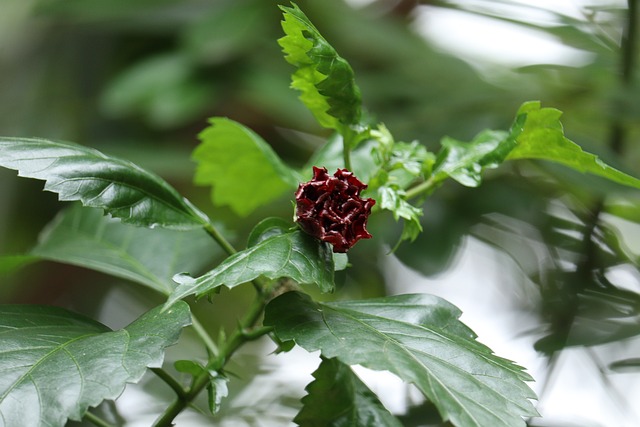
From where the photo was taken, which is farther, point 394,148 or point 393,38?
point 393,38

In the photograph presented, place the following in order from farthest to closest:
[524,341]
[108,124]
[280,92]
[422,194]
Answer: [108,124] < [280,92] < [524,341] < [422,194]

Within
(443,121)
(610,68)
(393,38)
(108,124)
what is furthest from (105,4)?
(610,68)

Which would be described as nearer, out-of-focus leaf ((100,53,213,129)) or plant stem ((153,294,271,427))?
plant stem ((153,294,271,427))

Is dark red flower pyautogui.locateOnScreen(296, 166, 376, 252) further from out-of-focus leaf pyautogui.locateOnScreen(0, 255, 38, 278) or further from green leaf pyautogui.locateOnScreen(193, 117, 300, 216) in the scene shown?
out-of-focus leaf pyautogui.locateOnScreen(0, 255, 38, 278)

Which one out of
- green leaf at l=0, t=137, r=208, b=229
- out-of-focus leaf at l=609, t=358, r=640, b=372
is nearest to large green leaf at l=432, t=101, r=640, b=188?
green leaf at l=0, t=137, r=208, b=229

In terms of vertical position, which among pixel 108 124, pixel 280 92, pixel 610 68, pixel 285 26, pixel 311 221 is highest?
pixel 285 26

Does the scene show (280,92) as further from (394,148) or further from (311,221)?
(311,221)

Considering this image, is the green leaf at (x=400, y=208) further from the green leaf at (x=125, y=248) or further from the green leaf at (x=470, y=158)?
the green leaf at (x=125, y=248)
